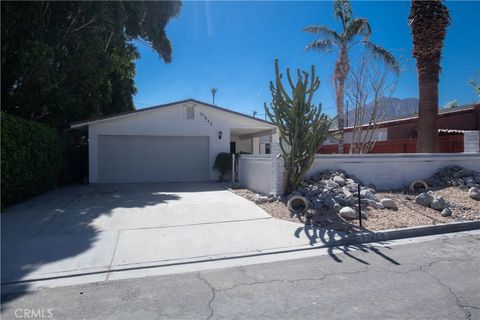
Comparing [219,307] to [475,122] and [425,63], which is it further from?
[475,122]

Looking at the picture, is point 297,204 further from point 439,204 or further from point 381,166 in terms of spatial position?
point 381,166

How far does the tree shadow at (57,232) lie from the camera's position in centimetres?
467

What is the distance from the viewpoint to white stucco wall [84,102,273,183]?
1495 cm

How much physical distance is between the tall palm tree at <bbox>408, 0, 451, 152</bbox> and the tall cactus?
17.1 ft

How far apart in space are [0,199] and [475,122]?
2285 cm

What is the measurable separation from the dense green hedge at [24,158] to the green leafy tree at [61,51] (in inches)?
61.7

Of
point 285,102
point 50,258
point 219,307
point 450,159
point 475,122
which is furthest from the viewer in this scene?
point 475,122

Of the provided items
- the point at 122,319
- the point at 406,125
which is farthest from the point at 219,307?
the point at 406,125

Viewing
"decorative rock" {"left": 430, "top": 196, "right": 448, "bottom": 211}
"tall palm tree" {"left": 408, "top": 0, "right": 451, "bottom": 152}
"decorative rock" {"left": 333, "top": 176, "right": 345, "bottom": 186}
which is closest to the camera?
"decorative rock" {"left": 430, "top": 196, "right": 448, "bottom": 211}

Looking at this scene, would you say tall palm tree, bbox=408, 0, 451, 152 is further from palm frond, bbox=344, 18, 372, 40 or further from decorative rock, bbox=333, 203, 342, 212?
palm frond, bbox=344, 18, 372, 40

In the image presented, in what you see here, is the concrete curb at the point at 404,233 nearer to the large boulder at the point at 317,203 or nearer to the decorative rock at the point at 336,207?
the decorative rock at the point at 336,207

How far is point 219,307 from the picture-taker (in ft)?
11.5

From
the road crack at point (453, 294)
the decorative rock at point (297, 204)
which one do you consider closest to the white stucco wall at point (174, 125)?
the decorative rock at point (297, 204)

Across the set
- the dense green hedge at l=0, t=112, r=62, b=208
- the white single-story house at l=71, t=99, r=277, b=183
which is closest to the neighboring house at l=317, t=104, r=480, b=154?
the white single-story house at l=71, t=99, r=277, b=183
